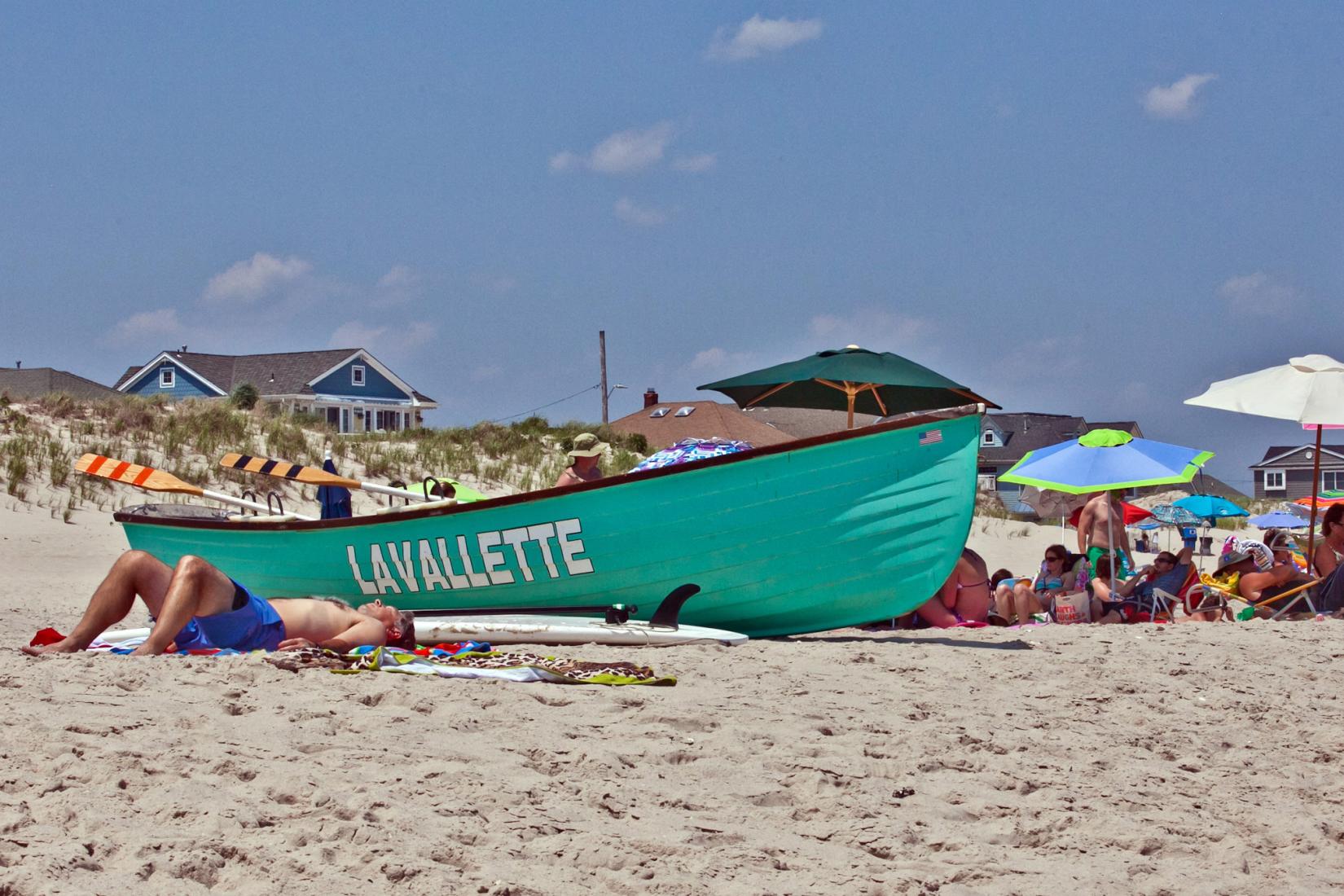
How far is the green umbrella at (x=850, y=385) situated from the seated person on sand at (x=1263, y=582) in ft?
6.96

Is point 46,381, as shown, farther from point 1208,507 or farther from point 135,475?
point 135,475

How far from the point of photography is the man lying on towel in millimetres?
5273

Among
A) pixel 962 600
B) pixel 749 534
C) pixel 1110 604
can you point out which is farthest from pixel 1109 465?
pixel 749 534

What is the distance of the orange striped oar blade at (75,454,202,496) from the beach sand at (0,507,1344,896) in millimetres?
4012

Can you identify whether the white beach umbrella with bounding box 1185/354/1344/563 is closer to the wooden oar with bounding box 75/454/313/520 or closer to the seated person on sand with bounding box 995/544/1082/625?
the seated person on sand with bounding box 995/544/1082/625

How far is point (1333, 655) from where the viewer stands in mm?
6574

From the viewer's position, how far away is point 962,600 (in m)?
8.17

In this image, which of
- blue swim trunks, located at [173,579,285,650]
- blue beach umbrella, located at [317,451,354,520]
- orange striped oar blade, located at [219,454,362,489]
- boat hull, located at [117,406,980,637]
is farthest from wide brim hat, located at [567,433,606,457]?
blue beach umbrella, located at [317,451,354,520]

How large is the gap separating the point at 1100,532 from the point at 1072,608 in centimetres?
100

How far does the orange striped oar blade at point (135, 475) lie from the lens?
8.76 m

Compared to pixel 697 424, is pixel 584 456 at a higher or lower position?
lower

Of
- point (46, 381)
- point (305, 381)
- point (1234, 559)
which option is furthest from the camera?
point (46, 381)

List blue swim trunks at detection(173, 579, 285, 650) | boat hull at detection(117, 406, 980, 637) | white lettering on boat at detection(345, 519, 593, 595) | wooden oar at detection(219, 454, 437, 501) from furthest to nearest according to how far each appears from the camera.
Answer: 1. wooden oar at detection(219, 454, 437, 501)
2. white lettering on boat at detection(345, 519, 593, 595)
3. boat hull at detection(117, 406, 980, 637)
4. blue swim trunks at detection(173, 579, 285, 650)

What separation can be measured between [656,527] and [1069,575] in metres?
3.15
